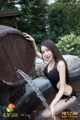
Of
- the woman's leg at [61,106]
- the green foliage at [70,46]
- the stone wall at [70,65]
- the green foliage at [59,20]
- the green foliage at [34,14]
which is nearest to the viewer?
the woman's leg at [61,106]

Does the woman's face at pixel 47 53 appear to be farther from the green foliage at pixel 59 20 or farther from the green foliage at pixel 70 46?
the green foliage at pixel 59 20

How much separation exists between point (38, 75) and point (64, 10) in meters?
6.08

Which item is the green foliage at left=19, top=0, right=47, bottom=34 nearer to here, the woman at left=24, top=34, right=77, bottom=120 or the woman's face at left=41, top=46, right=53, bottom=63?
the woman at left=24, top=34, right=77, bottom=120

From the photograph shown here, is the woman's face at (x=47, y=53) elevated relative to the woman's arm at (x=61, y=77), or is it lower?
elevated

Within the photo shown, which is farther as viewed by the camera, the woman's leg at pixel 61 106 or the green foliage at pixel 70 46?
the green foliage at pixel 70 46

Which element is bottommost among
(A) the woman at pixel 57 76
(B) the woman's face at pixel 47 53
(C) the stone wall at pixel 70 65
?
(C) the stone wall at pixel 70 65

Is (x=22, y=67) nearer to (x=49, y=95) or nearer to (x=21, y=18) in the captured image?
(x=49, y=95)

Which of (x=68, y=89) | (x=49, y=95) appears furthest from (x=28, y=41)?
(x=49, y=95)

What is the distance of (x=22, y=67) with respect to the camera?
4.46 meters

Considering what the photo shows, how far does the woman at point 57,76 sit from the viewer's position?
399 centimetres

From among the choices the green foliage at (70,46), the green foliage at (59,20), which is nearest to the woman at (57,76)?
the green foliage at (70,46)

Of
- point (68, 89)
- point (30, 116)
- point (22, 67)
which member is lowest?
point (30, 116)

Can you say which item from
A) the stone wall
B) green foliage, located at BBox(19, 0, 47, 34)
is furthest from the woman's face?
green foliage, located at BBox(19, 0, 47, 34)

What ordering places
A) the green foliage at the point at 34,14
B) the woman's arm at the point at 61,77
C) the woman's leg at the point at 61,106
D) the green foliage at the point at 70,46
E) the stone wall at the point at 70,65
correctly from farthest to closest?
the green foliage at the point at 34,14 → the green foliage at the point at 70,46 → the stone wall at the point at 70,65 → the woman's leg at the point at 61,106 → the woman's arm at the point at 61,77
